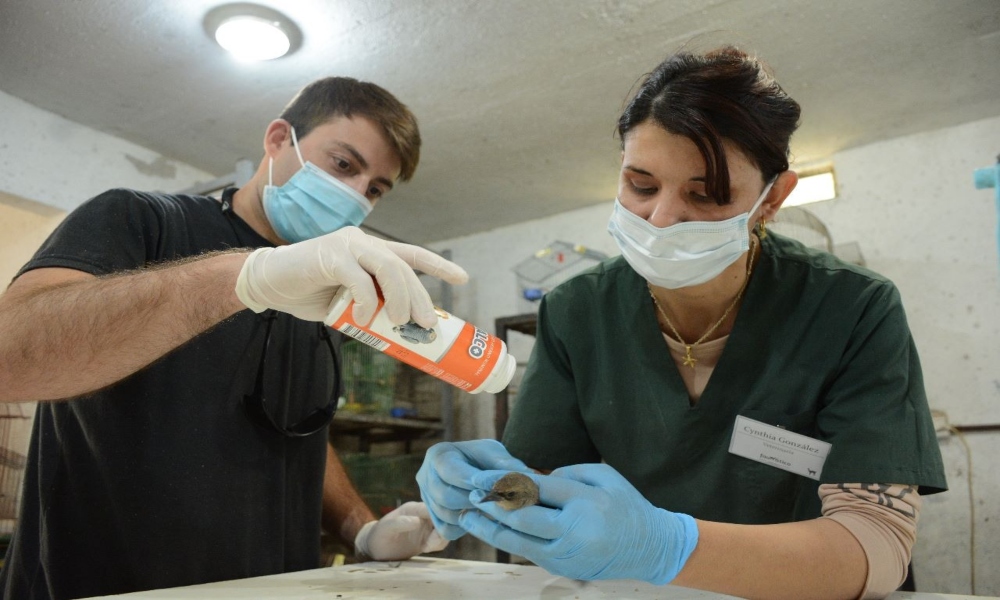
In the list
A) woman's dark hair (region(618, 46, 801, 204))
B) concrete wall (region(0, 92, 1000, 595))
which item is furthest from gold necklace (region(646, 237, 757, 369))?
concrete wall (region(0, 92, 1000, 595))

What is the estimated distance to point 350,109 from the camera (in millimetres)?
1336

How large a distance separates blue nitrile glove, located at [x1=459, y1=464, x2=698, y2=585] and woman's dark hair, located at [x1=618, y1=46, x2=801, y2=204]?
47 cm

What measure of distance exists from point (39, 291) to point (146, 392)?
0.75 ft

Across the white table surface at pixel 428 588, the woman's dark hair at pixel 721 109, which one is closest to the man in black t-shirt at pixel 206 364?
the white table surface at pixel 428 588

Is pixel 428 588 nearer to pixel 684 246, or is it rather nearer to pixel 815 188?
pixel 684 246

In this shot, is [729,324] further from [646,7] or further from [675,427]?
[646,7]

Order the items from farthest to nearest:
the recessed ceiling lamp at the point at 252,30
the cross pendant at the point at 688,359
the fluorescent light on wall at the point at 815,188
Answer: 1. the fluorescent light on wall at the point at 815,188
2. the recessed ceiling lamp at the point at 252,30
3. the cross pendant at the point at 688,359

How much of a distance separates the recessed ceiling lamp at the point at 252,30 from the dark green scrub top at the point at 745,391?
1221 millimetres

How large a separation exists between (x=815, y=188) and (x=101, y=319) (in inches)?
104

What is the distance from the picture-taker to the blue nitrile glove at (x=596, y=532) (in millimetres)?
676

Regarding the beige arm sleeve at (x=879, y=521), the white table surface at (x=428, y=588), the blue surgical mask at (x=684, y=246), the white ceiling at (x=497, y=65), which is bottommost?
the white table surface at (x=428, y=588)

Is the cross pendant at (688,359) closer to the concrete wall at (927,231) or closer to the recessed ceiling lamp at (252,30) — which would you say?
the recessed ceiling lamp at (252,30)

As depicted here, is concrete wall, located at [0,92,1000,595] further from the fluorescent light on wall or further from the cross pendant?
the cross pendant

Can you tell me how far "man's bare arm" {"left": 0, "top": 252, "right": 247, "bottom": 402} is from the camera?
0.82 meters
